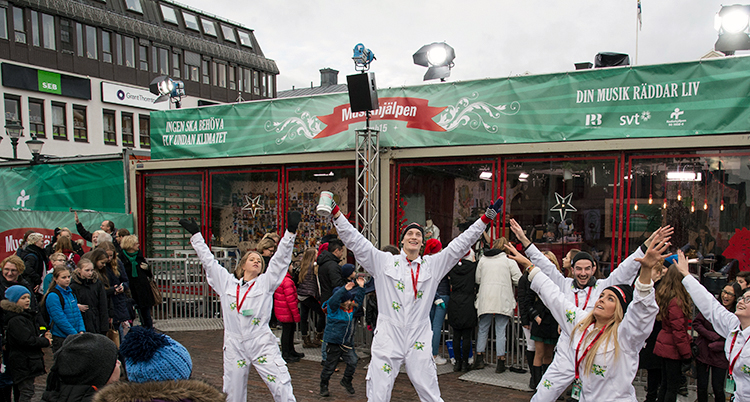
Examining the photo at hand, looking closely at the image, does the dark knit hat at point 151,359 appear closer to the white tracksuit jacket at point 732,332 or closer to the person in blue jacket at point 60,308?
the white tracksuit jacket at point 732,332

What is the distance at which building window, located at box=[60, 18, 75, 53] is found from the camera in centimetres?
3108

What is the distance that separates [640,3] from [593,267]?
6.08 meters

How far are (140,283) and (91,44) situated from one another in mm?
29261

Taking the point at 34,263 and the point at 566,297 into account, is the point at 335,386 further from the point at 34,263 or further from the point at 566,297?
the point at 34,263

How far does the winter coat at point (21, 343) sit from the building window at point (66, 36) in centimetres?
3075

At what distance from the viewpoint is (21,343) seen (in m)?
5.19

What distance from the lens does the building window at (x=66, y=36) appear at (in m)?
31.1

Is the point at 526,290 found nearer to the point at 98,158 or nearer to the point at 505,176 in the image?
the point at 505,176

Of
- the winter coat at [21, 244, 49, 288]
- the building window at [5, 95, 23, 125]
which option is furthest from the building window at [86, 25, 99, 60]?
the winter coat at [21, 244, 49, 288]

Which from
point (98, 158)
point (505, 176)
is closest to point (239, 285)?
point (505, 176)

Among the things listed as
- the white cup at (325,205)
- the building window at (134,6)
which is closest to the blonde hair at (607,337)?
the white cup at (325,205)

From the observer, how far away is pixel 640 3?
9133 millimetres

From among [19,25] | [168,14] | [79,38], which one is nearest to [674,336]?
[19,25]

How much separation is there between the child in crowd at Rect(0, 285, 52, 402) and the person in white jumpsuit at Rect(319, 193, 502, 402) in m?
3.08
